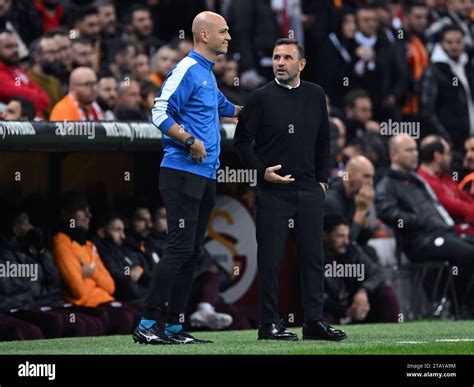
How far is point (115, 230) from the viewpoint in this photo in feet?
Answer: 41.1

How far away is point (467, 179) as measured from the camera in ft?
50.5

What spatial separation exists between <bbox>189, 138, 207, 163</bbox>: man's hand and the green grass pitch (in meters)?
1.22

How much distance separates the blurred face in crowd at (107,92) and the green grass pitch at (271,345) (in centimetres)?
321

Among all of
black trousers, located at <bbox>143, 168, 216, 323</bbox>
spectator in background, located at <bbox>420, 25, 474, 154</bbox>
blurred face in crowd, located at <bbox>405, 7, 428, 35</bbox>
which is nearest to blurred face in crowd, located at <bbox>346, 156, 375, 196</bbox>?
spectator in background, located at <bbox>420, 25, 474, 154</bbox>

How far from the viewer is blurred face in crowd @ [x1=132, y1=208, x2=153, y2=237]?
1287 centimetres

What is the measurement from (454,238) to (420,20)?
6309 millimetres

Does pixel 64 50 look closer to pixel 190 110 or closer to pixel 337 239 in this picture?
pixel 337 239

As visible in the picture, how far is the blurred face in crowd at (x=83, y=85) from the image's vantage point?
42.1ft

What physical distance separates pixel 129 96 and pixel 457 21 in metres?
7.05

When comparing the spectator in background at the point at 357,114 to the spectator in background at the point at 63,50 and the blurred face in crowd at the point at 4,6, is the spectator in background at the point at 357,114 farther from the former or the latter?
the blurred face in crowd at the point at 4,6

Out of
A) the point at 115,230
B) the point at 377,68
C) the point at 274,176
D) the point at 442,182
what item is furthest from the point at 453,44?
the point at 274,176

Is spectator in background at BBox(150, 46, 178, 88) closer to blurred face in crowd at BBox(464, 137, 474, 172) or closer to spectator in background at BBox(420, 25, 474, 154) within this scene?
blurred face in crowd at BBox(464, 137, 474, 172)

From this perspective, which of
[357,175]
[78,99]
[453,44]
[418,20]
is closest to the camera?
[78,99]

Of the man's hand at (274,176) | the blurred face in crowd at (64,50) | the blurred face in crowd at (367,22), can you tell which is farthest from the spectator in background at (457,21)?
the man's hand at (274,176)
